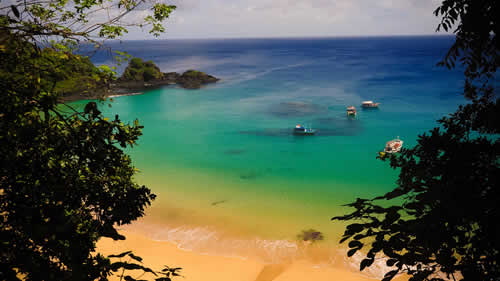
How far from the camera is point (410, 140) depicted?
2928cm

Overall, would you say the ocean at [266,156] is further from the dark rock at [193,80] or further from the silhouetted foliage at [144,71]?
the silhouetted foliage at [144,71]

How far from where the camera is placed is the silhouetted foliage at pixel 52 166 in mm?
2113

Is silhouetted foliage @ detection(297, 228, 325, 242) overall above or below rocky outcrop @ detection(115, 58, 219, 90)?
below

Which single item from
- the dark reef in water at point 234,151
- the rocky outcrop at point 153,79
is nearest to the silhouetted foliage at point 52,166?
the dark reef in water at point 234,151

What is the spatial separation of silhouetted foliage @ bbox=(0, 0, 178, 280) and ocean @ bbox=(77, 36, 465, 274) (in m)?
4.07

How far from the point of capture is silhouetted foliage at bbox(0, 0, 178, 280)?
6.93 ft

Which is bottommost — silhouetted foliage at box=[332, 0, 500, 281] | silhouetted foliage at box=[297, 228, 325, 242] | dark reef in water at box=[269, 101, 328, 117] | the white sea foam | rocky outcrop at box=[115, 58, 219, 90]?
silhouetted foliage at box=[297, 228, 325, 242]

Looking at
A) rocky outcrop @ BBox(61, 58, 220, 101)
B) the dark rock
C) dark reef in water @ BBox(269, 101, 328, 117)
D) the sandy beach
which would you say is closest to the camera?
the sandy beach

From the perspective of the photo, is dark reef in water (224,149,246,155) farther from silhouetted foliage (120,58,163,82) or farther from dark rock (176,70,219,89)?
dark rock (176,70,219,89)

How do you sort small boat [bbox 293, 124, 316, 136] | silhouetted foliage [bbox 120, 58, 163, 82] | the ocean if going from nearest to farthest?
the ocean, small boat [bbox 293, 124, 316, 136], silhouetted foliage [bbox 120, 58, 163, 82]

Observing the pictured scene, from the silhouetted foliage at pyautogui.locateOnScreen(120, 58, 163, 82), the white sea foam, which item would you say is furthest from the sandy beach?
the silhouetted foliage at pyautogui.locateOnScreen(120, 58, 163, 82)

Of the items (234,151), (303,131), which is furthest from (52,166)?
(303,131)

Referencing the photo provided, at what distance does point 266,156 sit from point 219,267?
48.3 feet

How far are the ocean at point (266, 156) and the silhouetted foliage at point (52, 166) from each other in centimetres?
407
